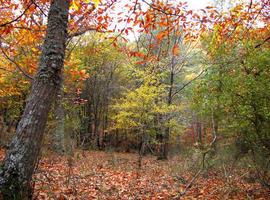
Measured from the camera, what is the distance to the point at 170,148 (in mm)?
28422

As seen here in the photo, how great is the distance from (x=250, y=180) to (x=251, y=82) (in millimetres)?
3865

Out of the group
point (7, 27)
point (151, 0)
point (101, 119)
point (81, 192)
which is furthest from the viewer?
point (101, 119)

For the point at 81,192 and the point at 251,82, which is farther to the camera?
the point at 251,82

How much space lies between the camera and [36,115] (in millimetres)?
3506

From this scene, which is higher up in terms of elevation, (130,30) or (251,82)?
(130,30)

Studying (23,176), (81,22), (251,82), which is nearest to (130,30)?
(23,176)

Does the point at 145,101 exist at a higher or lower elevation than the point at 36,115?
higher

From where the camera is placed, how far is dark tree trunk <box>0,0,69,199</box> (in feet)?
11.1

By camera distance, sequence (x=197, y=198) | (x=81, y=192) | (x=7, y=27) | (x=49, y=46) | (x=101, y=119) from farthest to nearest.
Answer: (x=101, y=119), (x=197, y=198), (x=81, y=192), (x=7, y=27), (x=49, y=46)

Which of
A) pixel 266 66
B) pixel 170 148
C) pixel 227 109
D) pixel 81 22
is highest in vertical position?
pixel 81 22

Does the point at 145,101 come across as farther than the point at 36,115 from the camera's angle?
Yes

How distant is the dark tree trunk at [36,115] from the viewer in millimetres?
3371

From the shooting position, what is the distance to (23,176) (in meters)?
3.40

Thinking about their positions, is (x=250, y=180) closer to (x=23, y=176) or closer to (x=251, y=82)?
(x=251, y=82)
